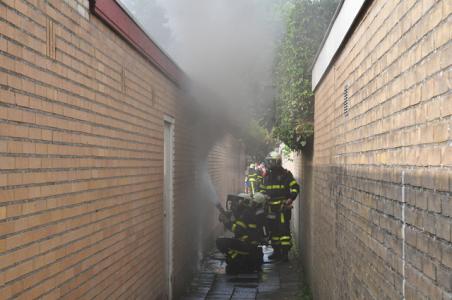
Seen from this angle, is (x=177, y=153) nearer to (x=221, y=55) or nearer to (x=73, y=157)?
(x=221, y=55)

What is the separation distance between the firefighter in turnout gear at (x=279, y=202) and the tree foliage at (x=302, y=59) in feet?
4.92

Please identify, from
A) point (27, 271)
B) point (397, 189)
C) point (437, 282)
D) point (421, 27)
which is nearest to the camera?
point (437, 282)

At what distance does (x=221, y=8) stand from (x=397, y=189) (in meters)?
8.93

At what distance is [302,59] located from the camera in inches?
302

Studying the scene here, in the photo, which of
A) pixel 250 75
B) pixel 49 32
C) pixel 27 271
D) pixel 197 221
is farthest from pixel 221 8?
pixel 27 271

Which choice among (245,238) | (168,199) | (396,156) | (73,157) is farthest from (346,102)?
(245,238)

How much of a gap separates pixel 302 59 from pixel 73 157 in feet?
16.7

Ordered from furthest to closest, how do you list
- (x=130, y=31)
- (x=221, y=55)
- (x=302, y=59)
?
(x=221, y=55) < (x=302, y=59) < (x=130, y=31)

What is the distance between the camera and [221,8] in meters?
10.6

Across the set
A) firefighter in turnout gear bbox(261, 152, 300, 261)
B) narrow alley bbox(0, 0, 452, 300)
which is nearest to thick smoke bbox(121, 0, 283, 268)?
firefighter in turnout gear bbox(261, 152, 300, 261)

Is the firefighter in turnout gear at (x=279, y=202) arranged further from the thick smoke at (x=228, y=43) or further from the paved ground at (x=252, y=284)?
the thick smoke at (x=228, y=43)

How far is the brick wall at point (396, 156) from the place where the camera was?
5.68 ft

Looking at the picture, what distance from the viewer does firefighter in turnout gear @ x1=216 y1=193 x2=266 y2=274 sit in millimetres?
8586

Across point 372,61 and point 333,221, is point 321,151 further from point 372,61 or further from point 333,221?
point 372,61
